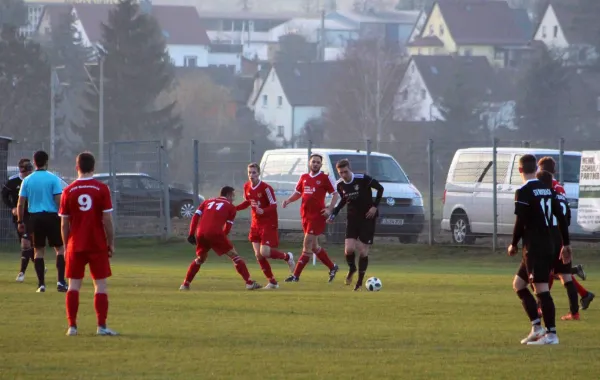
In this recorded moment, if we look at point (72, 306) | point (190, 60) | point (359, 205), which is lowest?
point (72, 306)

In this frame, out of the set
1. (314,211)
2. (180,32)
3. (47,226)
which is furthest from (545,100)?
(180,32)

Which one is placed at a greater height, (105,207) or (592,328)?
(105,207)

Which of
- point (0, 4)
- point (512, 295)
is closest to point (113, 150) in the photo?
point (512, 295)

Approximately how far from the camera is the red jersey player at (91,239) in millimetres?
13422

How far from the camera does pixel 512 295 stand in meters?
18.6

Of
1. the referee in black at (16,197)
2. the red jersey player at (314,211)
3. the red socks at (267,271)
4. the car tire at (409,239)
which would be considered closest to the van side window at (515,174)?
the car tire at (409,239)

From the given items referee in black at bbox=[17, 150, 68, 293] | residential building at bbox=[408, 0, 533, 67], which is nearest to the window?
residential building at bbox=[408, 0, 533, 67]

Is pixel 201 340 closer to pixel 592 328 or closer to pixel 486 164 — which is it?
pixel 592 328

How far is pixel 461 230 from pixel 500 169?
160 centimetres

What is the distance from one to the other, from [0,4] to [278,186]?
8242cm

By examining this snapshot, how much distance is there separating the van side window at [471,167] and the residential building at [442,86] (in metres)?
60.0

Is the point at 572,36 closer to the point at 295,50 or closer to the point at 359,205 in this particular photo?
the point at 295,50

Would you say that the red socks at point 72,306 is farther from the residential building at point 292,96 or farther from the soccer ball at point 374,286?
the residential building at point 292,96

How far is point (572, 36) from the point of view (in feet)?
345
